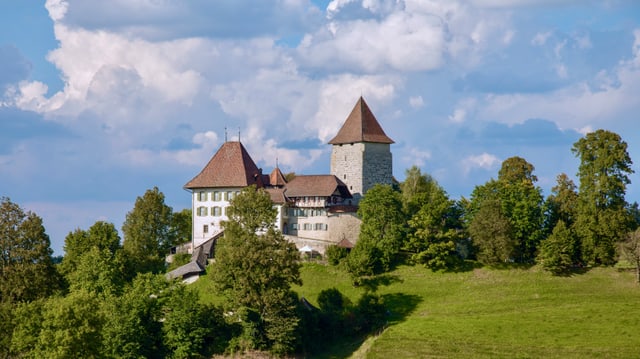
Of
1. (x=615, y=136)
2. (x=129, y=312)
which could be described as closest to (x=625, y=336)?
(x=615, y=136)

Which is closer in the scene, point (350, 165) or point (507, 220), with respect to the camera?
point (507, 220)

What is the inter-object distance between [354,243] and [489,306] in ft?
54.4

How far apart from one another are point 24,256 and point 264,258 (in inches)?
645

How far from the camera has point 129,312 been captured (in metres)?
68.7

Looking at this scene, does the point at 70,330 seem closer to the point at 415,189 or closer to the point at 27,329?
the point at 27,329

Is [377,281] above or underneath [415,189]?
underneath

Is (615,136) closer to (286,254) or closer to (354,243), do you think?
(354,243)

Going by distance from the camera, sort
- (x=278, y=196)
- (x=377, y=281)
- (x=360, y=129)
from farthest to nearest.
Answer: (x=360, y=129) → (x=278, y=196) → (x=377, y=281)

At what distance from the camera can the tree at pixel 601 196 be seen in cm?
7969

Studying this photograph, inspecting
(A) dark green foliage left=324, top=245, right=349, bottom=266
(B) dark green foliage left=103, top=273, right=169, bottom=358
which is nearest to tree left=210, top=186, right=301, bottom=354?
(B) dark green foliage left=103, top=273, right=169, bottom=358

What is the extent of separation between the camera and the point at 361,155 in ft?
305

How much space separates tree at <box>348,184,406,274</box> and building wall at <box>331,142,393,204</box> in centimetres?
693

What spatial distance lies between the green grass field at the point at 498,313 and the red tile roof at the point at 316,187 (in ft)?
28.2

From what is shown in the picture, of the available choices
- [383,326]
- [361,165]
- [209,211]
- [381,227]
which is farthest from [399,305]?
[209,211]
